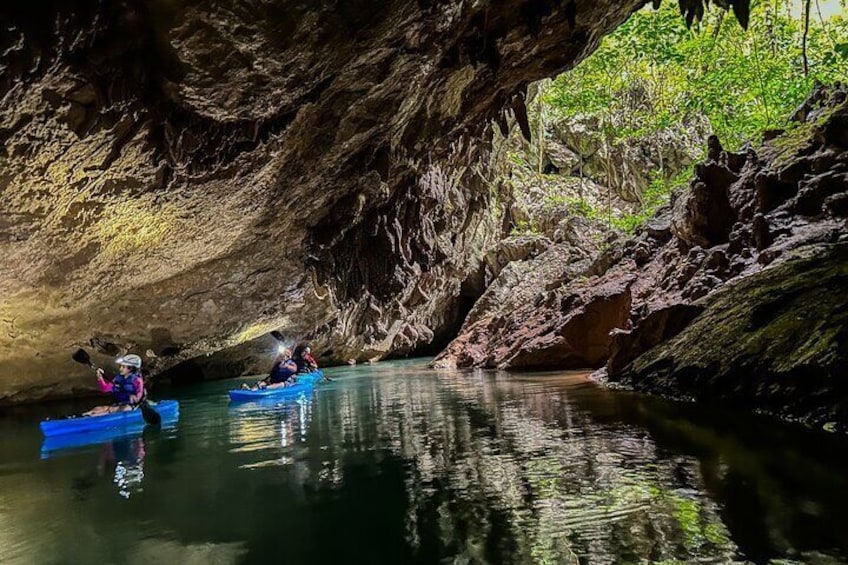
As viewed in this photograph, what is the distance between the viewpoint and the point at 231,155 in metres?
8.83

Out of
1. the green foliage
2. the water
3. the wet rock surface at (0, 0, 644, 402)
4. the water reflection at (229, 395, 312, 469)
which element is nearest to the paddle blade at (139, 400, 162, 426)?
the water reflection at (229, 395, 312, 469)

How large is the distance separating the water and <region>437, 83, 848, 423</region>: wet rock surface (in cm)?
74

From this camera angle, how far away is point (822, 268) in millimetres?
7930

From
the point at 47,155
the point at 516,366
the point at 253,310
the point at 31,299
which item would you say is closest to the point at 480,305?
the point at 516,366

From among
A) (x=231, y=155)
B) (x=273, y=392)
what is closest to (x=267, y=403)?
(x=273, y=392)

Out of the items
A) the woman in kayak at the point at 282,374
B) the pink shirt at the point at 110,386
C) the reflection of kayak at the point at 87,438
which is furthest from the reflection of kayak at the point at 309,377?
the reflection of kayak at the point at 87,438

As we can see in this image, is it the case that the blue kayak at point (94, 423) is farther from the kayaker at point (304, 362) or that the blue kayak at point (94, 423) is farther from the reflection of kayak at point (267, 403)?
the kayaker at point (304, 362)

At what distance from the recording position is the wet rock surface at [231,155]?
627 cm

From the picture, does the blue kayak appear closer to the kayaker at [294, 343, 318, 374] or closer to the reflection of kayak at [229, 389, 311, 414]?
the reflection of kayak at [229, 389, 311, 414]

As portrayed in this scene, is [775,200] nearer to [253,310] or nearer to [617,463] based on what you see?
[617,463]

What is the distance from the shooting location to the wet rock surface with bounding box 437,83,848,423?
6730mm

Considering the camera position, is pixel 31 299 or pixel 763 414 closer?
pixel 763 414

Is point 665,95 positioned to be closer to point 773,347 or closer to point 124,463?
point 773,347

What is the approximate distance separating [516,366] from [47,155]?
1309 centimetres
